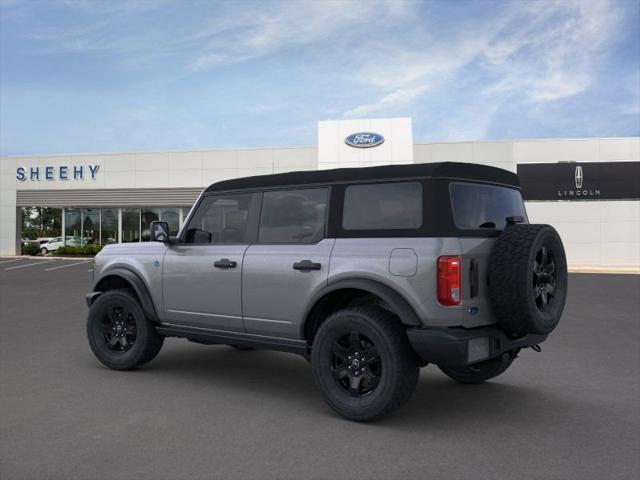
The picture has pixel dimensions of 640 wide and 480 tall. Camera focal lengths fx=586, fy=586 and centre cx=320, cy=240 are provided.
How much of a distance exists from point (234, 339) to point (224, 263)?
70cm

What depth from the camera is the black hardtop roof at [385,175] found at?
4.50 meters

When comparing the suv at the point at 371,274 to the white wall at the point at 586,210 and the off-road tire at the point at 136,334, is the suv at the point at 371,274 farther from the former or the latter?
the white wall at the point at 586,210

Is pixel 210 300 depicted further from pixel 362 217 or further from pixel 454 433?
pixel 454 433

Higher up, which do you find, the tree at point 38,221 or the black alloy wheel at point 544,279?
the tree at point 38,221

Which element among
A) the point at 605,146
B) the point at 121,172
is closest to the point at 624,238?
the point at 605,146

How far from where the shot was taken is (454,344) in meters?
4.12

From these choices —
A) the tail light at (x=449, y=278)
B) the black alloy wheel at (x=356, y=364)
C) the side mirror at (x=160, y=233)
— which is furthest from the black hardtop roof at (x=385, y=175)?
the black alloy wheel at (x=356, y=364)

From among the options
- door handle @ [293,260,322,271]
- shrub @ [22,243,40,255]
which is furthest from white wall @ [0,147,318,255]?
door handle @ [293,260,322,271]

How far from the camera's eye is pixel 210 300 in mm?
5531

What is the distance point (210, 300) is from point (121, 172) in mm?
29675

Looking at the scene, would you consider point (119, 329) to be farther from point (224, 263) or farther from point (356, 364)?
point (356, 364)

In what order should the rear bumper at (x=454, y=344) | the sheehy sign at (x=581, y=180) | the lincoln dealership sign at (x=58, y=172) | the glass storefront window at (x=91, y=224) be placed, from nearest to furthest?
the rear bumper at (x=454, y=344) < the sheehy sign at (x=581, y=180) < the lincoln dealership sign at (x=58, y=172) < the glass storefront window at (x=91, y=224)

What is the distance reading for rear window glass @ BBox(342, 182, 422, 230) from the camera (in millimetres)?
4457

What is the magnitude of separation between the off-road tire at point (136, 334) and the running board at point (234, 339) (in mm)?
175
